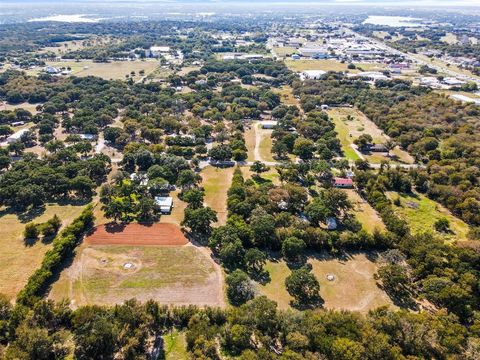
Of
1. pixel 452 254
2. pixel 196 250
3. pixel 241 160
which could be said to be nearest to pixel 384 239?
pixel 452 254

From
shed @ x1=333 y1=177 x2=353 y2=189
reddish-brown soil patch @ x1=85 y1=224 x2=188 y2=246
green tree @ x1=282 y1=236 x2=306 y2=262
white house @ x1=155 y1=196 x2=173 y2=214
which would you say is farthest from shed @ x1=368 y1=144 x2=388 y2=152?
reddish-brown soil patch @ x1=85 y1=224 x2=188 y2=246

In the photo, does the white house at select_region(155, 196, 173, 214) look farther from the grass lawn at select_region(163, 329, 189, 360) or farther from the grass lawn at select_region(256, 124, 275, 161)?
the grass lawn at select_region(256, 124, 275, 161)

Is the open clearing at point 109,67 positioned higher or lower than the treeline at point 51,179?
higher

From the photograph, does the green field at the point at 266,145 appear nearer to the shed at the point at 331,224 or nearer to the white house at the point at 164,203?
the shed at the point at 331,224

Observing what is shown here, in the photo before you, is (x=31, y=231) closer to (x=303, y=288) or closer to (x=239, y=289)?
(x=239, y=289)

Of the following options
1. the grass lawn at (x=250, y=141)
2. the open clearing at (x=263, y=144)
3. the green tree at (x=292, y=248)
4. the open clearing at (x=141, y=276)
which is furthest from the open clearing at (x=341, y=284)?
the grass lawn at (x=250, y=141)
